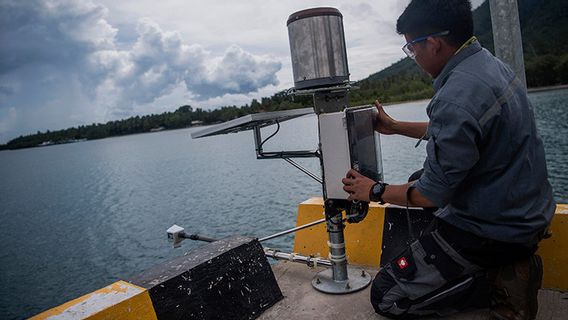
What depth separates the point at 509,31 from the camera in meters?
3.07

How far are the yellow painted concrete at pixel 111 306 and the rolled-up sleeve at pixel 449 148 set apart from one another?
1786 millimetres

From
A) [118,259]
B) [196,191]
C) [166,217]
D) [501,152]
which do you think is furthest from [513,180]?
[196,191]

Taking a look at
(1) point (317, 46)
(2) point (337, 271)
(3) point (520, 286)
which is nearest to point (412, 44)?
(1) point (317, 46)

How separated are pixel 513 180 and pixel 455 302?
1008mm

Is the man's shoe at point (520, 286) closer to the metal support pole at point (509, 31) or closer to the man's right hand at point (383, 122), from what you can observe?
the man's right hand at point (383, 122)

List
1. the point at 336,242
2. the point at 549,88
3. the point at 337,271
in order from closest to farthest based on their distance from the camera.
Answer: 1. the point at 336,242
2. the point at 337,271
3. the point at 549,88

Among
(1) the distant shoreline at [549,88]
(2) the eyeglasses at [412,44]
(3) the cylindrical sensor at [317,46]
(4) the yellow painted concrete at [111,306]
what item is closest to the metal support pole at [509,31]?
(2) the eyeglasses at [412,44]

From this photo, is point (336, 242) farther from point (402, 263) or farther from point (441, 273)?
point (441, 273)

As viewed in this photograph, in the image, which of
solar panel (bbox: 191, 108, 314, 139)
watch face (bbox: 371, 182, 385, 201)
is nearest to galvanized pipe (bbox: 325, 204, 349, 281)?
watch face (bbox: 371, 182, 385, 201)

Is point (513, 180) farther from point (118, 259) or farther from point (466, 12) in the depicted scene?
point (118, 259)

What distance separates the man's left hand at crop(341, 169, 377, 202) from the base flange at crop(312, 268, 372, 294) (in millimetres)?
909

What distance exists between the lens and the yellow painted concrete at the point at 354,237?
12.8ft

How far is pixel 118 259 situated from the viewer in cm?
1526

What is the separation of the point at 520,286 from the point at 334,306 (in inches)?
50.5
